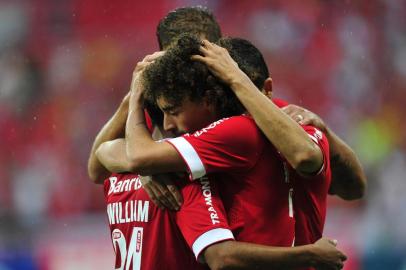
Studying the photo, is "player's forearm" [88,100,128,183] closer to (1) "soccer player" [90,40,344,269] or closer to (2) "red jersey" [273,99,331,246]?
(1) "soccer player" [90,40,344,269]

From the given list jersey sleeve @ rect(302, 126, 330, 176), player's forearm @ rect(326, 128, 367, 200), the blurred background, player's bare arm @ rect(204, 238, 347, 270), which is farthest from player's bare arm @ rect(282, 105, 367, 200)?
the blurred background

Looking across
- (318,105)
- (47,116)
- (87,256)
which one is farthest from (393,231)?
(47,116)

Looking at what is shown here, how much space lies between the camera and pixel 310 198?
91.9 inches

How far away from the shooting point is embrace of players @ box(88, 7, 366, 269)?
2150 mm

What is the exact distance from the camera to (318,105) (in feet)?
22.7

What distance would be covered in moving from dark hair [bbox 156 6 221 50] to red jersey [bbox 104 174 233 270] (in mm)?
648

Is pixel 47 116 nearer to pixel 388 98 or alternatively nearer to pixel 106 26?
pixel 106 26

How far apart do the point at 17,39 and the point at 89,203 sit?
1671mm

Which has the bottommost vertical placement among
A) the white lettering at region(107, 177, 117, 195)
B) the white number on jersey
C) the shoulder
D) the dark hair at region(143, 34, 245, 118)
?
the white number on jersey

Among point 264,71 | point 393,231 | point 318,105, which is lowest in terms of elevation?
point 393,231

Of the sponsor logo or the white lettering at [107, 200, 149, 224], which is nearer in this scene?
the sponsor logo

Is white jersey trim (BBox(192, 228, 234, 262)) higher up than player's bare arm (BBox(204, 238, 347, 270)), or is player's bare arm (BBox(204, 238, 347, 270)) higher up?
white jersey trim (BBox(192, 228, 234, 262))

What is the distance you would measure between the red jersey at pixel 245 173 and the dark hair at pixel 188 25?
30.1 inches

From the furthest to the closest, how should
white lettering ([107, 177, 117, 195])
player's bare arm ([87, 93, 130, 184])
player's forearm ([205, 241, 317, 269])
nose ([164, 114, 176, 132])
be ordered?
player's bare arm ([87, 93, 130, 184])
white lettering ([107, 177, 117, 195])
nose ([164, 114, 176, 132])
player's forearm ([205, 241, 317, 269])
